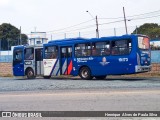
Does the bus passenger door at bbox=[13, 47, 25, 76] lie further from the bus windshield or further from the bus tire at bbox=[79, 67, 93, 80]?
the bus windshield

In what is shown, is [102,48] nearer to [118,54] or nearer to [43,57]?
[118,54]

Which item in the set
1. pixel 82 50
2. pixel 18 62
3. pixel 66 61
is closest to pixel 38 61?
pixel 18 62

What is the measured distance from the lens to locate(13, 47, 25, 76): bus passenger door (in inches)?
1265

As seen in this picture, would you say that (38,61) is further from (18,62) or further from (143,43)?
(143,43)

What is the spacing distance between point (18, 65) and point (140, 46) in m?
11.6

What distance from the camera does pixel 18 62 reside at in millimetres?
32375

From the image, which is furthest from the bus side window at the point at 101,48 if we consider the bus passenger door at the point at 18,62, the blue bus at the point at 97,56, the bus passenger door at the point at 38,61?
the bus passenger door at the point at 18,62

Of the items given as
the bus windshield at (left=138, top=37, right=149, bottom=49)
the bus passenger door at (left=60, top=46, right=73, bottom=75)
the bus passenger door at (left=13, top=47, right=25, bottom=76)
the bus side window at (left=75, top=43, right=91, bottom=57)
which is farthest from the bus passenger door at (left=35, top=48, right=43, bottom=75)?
the bus windshield at (left=138, top=37, right=149, bottom=49)

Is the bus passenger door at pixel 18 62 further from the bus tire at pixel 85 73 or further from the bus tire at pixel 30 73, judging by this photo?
the bus tire at pixel 85 73

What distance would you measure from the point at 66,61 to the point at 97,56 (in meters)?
2.89

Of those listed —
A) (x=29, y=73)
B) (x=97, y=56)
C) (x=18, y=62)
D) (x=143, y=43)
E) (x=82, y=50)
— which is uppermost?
(x=143, y=43)

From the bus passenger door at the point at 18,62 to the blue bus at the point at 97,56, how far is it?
7.61ft

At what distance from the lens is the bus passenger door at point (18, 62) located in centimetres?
3214

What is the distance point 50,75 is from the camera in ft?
98.4
